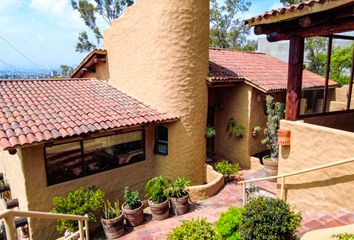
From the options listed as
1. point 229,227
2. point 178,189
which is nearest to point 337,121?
point 229,227

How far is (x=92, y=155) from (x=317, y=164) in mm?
7949

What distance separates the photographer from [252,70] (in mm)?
15125

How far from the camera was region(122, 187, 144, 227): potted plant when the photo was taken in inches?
368

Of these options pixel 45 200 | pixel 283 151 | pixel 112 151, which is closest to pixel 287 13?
pixel 283 151

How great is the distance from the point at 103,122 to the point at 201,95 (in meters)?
4.76

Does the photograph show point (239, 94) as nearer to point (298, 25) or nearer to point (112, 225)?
point (298, 25)

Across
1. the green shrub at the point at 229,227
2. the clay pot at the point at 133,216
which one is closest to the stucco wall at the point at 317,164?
the green shrub at the point at 229,227

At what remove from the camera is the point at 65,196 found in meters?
9.37

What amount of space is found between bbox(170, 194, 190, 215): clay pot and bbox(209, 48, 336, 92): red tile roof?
5.58 metres

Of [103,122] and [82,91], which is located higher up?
[82,91]

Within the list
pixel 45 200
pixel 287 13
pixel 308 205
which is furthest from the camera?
pixel 45 200

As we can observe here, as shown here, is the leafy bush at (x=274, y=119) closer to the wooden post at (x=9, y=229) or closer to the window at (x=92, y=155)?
the window at (x=92, y=155)

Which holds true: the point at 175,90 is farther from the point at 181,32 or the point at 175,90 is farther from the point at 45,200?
the point at 45,200

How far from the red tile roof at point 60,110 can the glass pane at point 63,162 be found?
989mm
